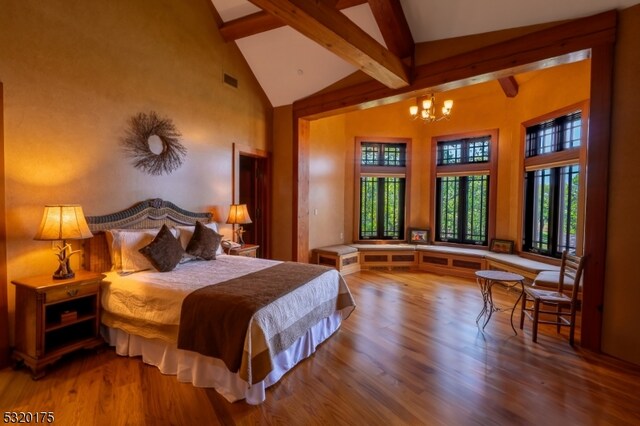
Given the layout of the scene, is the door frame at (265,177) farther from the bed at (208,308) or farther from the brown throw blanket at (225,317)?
the brown throw blanket at (225,317)

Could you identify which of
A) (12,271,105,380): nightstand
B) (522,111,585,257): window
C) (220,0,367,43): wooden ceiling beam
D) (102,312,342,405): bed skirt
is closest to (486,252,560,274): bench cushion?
(522,111,585,257): window

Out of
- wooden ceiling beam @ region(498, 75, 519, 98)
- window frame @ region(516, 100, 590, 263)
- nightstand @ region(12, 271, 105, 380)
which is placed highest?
wooden ceiling beam @ region(498, 75, 519, 98)

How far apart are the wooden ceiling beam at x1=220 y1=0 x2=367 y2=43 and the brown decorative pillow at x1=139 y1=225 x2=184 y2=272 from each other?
2.94 metres

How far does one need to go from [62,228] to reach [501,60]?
4.39 meters

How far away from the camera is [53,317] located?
8.86 feet

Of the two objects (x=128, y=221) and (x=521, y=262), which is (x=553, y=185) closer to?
(x=521, y=262)

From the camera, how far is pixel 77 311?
9.28 feet

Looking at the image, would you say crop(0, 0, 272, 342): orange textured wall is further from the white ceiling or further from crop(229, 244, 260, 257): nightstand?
crop(229, 244, 260, 257): nightstand

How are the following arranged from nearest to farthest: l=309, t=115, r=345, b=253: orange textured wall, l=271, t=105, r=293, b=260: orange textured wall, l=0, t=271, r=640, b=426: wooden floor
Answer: l=0, t=271, r=640, b=426: wooden floor, l=271, t=105, r=293, b=260: orange textured wall, l=309, t=115, r=345, b=253: orange textured wall

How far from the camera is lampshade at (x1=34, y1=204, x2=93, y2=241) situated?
251 centimetres

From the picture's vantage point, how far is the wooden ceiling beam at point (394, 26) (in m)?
3.60

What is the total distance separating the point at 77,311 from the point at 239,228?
2301mm

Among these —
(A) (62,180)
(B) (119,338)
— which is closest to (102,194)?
(A) (62,180)

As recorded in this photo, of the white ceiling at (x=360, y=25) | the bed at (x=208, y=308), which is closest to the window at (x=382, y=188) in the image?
the white ceiling at (x=360, y=25)
